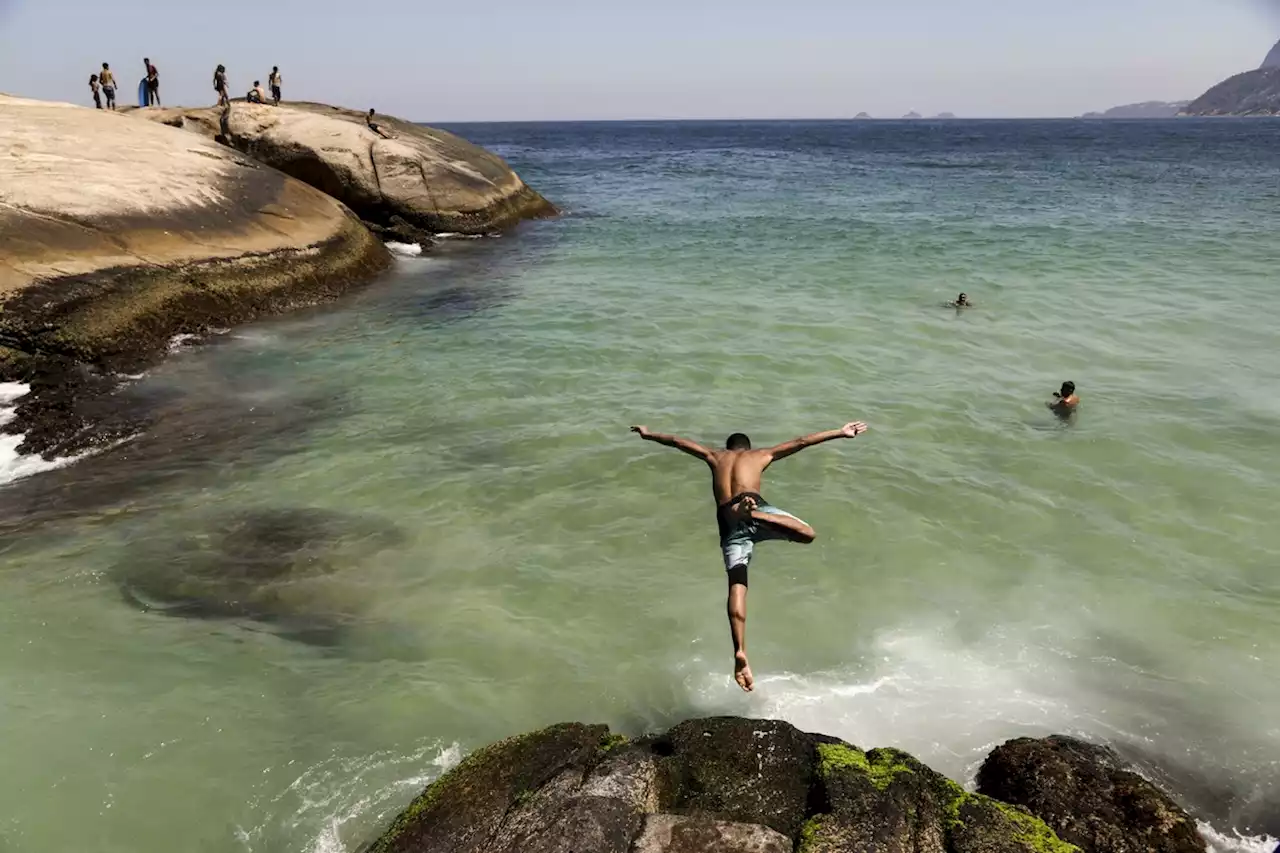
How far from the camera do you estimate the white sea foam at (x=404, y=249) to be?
24.0 meters

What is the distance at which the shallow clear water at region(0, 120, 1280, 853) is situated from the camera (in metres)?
6.25

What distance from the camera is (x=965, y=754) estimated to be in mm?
6289

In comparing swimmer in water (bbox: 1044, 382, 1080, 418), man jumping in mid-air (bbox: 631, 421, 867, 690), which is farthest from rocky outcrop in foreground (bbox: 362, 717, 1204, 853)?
swimmer in water (bbox: 1044, 382, 1080, 418)

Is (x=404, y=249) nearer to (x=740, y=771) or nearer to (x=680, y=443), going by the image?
(x=680, y=443)

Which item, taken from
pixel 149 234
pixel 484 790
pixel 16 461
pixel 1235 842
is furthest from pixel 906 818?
pixel 149 234

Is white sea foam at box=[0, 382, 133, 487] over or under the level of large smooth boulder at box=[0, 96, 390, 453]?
under

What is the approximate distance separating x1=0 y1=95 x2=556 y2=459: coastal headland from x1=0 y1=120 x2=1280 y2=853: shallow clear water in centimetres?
105

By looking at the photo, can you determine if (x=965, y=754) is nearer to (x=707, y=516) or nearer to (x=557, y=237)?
(x=707, y=516)

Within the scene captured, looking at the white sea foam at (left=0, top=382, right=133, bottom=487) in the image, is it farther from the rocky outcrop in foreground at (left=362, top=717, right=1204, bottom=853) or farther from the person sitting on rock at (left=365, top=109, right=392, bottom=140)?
the person sitting on rock at (left=365, top=109, right=392, bottom=140)

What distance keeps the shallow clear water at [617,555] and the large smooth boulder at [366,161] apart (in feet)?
27.0

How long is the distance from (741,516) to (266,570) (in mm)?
5302

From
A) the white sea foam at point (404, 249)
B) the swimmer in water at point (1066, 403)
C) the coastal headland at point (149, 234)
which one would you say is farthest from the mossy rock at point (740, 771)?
the white sea foam at point (404, 249)

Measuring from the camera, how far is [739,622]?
5.69m

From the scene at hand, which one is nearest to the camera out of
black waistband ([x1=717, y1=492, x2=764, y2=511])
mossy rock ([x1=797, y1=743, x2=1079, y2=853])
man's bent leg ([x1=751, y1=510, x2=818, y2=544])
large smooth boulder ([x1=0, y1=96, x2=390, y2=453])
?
mossy rock ([x1=797, y1=743, x2=1079, y2=853])
